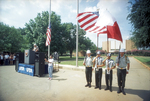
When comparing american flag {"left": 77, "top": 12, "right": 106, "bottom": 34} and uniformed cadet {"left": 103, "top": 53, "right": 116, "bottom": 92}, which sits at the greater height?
american flag {"left": 77, "top": 12, "right": 106, "bottom": 34}

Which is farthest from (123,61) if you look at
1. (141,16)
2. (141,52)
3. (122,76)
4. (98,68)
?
(141,52)

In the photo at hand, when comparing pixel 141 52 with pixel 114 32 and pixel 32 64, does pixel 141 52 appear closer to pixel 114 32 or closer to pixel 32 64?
pixel 114 32

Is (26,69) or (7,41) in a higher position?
(7,41)

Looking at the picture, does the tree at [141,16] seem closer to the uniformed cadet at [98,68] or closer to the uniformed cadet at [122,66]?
the uniformed cadet at [122,66]

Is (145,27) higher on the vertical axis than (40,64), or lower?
higher

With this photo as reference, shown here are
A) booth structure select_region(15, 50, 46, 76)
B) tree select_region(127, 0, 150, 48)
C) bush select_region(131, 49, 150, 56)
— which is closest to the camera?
booth structure select_region(15, 50, 46, 76)

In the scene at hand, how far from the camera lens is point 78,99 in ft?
11.8

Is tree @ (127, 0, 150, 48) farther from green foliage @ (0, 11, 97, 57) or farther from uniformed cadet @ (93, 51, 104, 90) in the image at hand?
green foliage @ (0, 11, 97, 57)

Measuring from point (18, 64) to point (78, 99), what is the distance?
300 inches

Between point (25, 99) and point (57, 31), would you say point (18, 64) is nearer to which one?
point (25, 99)

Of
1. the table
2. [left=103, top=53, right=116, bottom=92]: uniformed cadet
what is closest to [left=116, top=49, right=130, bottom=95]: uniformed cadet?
[left=103, top=53, right=116, bottom=92]: uniformed cadet

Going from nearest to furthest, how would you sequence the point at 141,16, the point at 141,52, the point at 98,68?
the point at 98,68 < the point at 141,16 < the point at 141,52

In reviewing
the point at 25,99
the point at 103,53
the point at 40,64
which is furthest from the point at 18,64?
the point at 103,53

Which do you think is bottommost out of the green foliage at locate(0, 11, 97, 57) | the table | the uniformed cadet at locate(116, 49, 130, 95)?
the table
